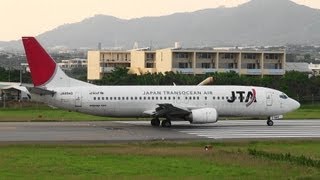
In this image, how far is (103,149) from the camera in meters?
26.6

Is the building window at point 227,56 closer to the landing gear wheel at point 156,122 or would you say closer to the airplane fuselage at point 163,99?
the airplane fuselage at point 163,99

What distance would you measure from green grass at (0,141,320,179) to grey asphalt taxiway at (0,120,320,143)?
3.51 m

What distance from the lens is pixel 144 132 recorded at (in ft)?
117

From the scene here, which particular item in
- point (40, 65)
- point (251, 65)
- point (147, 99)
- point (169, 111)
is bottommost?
point (169, 111)

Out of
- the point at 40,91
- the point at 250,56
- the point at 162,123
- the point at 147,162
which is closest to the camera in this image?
the point at 147,162

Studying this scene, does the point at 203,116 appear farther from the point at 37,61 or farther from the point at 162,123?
the point at 37,61

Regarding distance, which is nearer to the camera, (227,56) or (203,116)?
(203,116)

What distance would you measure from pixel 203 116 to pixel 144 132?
471cm

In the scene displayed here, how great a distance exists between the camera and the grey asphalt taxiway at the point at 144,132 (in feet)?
104

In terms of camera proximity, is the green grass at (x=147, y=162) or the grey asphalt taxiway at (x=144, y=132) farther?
the grey asphalt taxiway at (x=144, y=132)

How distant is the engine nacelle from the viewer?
38.6 m

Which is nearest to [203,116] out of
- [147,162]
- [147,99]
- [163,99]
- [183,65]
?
A: [163,99]

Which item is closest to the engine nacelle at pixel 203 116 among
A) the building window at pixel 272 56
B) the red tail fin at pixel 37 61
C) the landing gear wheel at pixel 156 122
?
the landing gear wheel at pixel 156 122

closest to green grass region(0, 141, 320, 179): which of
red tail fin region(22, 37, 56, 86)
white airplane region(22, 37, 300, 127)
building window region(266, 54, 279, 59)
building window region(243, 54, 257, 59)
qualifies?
white airplane region(22, 37, 300, 127)
